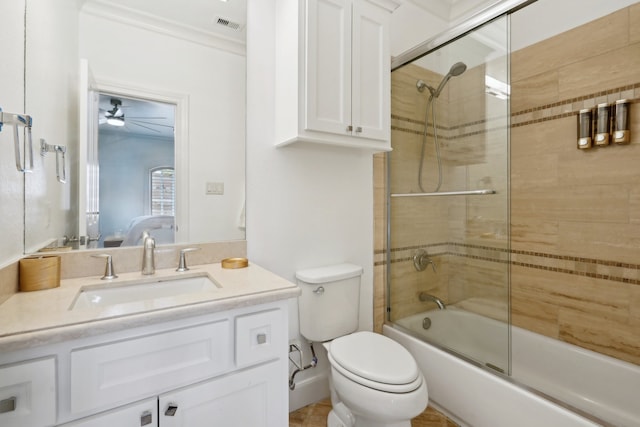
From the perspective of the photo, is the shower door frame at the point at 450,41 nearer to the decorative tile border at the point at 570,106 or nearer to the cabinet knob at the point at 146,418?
the decorative tile border at the point at 570,106


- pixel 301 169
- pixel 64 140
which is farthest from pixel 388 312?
pixel 64 140

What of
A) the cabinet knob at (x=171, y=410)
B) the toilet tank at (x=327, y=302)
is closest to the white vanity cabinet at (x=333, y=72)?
the toilet tank at (x=327, y=302)

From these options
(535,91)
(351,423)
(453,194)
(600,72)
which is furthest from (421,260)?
(600,72)

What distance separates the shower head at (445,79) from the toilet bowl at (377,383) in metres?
1.47

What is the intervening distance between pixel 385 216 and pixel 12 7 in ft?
6.10

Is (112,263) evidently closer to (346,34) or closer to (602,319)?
(346,34)

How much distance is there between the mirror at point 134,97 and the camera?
44.1 inches

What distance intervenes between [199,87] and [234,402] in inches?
51.3

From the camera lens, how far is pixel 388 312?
2000mm

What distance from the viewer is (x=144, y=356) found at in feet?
2.70

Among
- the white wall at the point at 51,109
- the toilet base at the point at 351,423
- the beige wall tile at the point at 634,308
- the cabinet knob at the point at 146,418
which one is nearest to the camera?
the cabinet knob at the point at 146,418

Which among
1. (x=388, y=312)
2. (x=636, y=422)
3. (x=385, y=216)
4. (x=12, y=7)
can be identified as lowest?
(x=636, y=422)

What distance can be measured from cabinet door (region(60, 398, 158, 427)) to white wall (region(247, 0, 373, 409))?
2.52 ft

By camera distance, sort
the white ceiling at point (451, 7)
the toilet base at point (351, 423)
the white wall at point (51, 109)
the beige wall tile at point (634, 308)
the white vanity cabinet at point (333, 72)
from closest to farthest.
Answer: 1. the white wall at point (51, 109)
2. the toilet base at point (351, 423)
3. the white vanity cabinet at point (333, 72)
4. the beige wall tile at point (634, 308)
5. the white ceiling at point (451, 7)
